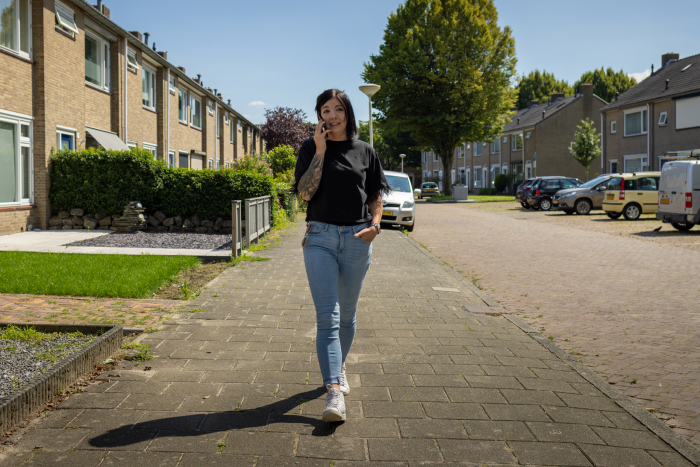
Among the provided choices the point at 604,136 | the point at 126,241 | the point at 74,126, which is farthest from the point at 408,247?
the point at 604,136

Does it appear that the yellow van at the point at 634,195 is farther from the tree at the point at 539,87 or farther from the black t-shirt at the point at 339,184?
the tree at the point at 539,87

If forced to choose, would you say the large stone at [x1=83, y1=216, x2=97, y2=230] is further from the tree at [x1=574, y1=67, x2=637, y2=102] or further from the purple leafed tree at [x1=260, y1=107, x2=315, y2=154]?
the tree at [x1=574, y1=67, x2=637, y2=102]

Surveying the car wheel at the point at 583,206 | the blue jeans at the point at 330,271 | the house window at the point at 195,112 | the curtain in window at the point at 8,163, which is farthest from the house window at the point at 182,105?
the blue jeans at the point at 330,271

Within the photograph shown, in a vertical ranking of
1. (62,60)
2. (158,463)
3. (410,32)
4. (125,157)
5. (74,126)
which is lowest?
(158,463)

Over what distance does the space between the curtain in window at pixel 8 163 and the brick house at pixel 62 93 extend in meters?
0.02

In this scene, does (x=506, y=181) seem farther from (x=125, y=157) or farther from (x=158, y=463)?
(x=158, y=463)

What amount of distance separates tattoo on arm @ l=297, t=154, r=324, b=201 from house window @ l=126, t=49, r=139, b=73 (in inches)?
706

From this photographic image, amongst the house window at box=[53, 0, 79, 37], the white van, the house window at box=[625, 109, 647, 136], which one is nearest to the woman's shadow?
the house window at box=[53, 0, 79, 37]

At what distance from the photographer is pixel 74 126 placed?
15.4 meters

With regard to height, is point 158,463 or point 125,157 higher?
point 125,157

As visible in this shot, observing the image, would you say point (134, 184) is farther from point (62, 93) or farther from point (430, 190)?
point (430, 190)

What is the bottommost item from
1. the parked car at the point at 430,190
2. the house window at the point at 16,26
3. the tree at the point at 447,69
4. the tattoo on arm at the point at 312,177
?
the tattoo on arm at the point at 312,177

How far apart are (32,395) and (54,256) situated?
6511 millimetres

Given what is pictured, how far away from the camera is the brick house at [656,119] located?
3134 centimetres
